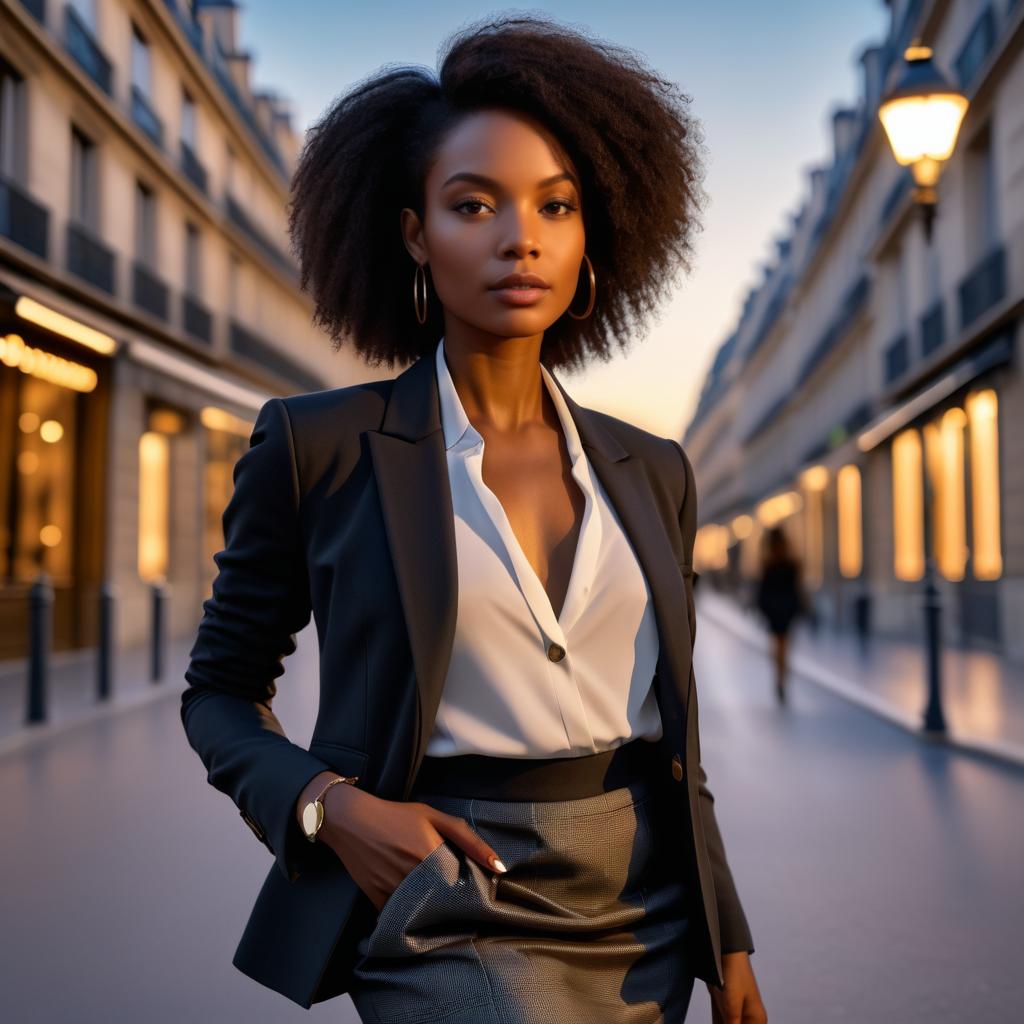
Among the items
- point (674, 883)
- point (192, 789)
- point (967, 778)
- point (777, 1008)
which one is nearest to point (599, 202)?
point (674, 883)

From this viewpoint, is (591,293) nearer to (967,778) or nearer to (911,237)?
(967,778)

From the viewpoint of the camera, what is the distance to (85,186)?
21.7 m

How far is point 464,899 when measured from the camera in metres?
1.80

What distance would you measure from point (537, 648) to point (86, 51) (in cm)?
2088

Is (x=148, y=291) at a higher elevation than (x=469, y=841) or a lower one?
higher

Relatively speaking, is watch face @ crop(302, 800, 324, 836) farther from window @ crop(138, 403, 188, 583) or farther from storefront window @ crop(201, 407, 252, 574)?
storefront window @ crop(201, 407, 252, 574)

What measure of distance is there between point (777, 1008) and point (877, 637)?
85.2 ft

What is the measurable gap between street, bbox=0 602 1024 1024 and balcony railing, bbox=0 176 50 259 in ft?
30.2

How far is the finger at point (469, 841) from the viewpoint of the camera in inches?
71.4

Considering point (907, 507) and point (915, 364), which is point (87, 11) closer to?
point (915, 364)

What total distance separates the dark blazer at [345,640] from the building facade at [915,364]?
10.3 metres

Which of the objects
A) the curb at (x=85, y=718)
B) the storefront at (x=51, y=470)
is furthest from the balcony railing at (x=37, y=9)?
the curb at (x=85, y=718)

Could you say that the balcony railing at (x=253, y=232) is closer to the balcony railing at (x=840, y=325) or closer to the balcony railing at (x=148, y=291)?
the balcony railing at (x=148, y=291)

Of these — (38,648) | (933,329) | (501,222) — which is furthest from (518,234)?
(933,329)
